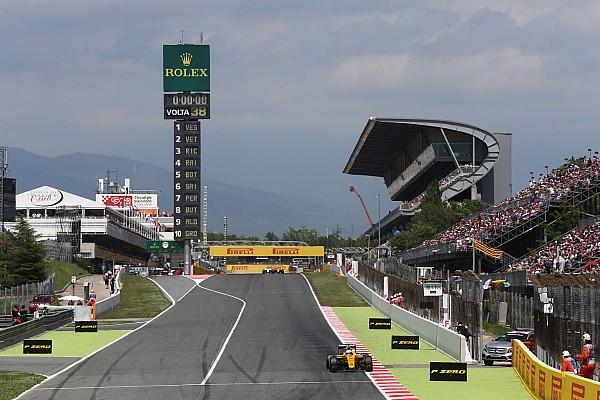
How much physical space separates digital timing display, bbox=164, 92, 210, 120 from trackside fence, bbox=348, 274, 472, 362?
171ft

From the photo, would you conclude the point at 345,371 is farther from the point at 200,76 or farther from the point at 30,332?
the point at 200,76

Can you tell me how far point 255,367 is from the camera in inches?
1323

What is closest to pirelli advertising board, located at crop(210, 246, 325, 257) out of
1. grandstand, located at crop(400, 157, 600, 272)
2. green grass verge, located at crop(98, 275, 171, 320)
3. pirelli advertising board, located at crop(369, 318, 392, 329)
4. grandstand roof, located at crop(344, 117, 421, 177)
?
grandstand roof, located at crop(344, 117, 421, 177)

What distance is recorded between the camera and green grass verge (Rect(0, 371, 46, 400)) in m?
26.7

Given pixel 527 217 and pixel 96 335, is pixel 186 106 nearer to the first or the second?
pixel 527 217

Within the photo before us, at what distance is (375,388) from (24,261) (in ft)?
210

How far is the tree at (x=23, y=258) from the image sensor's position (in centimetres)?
8512

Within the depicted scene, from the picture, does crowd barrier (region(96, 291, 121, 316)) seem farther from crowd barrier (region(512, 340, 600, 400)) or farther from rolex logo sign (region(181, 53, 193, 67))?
rolex logo sign (region(181, 53, 193, 67))

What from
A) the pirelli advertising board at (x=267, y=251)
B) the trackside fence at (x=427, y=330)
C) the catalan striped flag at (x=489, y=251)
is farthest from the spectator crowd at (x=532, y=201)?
the pirelli advertising board at (x=267, y=251)

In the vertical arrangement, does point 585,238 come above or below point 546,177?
below

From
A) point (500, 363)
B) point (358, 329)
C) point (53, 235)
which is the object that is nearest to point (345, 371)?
point (500, 363)

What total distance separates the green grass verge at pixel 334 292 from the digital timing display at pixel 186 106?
26783 mm

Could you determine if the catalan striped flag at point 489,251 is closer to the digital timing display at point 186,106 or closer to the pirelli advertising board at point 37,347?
the pirelli advertising board at point 37,347

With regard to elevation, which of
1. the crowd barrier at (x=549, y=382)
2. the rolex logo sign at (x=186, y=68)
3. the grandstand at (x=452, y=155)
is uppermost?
the rolex logo sign at (x=186, y=68)
